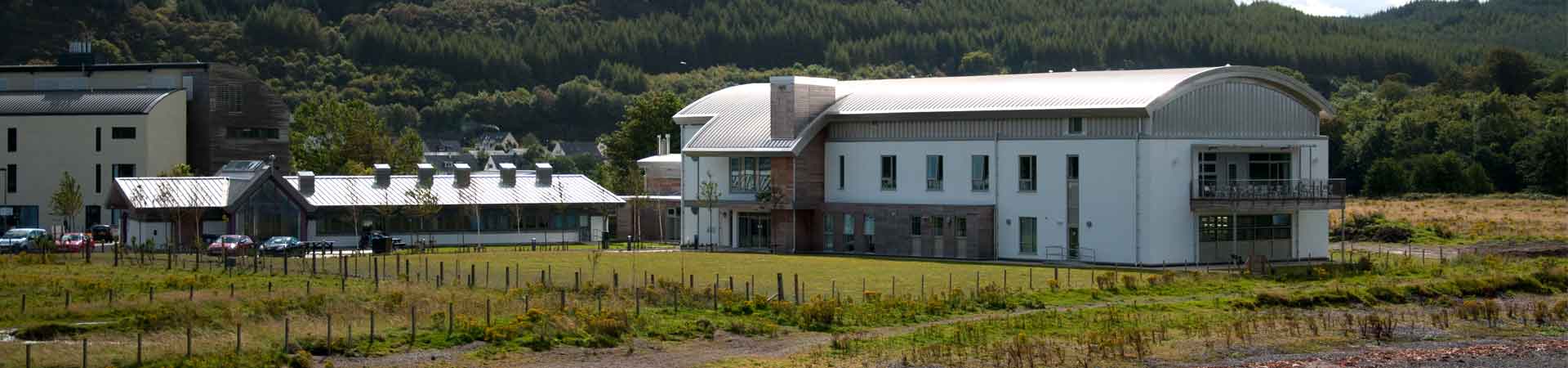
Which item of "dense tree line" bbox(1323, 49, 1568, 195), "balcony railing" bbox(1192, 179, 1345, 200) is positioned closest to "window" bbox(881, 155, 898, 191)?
"balcony railing" bbox(1192, 179, 1345, 200)

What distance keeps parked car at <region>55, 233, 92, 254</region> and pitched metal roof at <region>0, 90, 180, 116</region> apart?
16.1 meters

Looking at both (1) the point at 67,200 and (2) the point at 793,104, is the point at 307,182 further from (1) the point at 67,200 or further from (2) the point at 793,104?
(2) the point at 793,104

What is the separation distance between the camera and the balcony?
63.4 metres

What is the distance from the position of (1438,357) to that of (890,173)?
1334 inches

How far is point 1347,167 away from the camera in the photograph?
135625 mm

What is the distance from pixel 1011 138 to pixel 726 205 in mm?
14914

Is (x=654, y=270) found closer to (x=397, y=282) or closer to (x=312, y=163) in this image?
(x=397, y=282)

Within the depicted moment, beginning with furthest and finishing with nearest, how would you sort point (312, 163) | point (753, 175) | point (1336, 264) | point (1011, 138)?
1. point (312, 163)
2. point (753, 175)
3. point (1011, 138)
4. point (1336, 264)

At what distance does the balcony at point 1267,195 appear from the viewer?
2498 inches

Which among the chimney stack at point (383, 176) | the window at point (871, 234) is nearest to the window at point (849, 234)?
the window at point (871, 234)

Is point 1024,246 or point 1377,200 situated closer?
point 1024,246

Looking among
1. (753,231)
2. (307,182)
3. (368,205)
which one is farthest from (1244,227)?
(307,182)

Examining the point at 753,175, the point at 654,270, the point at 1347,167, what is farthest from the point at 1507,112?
the point at 654,270

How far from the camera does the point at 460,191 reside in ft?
273
